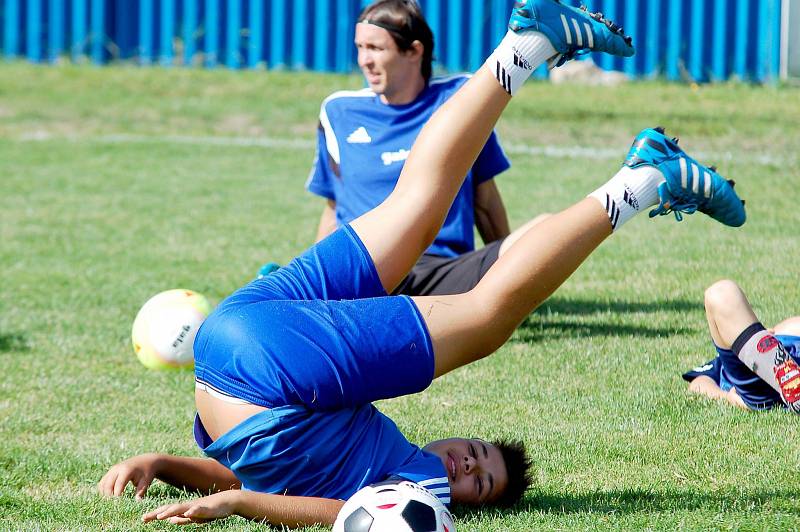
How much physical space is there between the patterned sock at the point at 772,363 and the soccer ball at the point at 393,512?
1888mm

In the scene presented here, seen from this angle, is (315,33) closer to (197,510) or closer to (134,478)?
(134,478)

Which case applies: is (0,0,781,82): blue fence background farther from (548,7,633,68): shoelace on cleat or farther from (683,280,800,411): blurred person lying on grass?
(548,7,633,68): shoelace on cleat

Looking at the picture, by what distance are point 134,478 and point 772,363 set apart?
2611mm

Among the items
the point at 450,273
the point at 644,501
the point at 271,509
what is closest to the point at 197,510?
the point at 271,509

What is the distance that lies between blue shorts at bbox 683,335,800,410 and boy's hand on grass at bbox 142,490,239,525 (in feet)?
7.75

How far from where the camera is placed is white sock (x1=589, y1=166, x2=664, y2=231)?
3914 millimetres

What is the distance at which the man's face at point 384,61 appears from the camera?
6.15 metres

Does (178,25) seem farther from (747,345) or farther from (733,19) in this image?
(747,345)

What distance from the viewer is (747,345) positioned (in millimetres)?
4754

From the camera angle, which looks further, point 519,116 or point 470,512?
point 519,116

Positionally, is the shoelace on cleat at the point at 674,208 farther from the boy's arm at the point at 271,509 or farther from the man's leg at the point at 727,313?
the boy's arm at the point at 271,509

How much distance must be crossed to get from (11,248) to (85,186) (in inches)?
110

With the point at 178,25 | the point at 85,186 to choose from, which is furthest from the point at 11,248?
the point at 178,25

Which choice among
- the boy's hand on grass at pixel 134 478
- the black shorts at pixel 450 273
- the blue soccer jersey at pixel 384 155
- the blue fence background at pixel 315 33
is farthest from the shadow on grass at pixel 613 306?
the blue fence background at pixel 315 33
